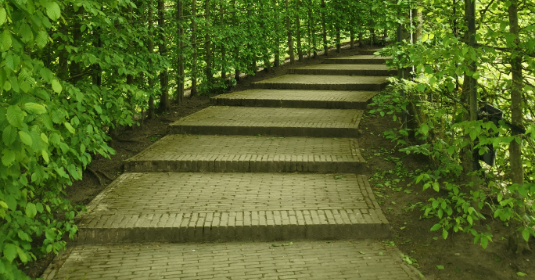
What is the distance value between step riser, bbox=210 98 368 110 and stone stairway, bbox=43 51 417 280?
5.34ft

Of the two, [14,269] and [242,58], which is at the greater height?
[242,58]

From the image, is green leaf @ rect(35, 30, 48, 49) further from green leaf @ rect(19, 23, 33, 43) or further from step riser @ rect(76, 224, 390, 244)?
step riser @ rect(76, 224, 390, 244)

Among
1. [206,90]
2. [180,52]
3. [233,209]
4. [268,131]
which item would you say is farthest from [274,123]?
[233,209]

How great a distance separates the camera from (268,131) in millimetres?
9391

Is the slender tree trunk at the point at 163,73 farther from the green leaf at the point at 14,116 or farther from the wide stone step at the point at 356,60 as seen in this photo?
the wide stone step at the point at 356,60

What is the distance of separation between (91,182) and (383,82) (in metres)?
8.96

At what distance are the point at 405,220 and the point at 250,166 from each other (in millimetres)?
2587

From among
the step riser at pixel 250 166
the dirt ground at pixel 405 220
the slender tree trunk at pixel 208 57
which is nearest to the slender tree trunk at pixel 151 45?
the dirt ground at pixel 405 220

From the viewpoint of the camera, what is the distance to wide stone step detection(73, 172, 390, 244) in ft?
17.8

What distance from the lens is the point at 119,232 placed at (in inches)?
212

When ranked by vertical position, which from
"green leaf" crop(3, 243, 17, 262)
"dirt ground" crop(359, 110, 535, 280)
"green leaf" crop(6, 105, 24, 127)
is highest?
"green leaf" crop(6, 105, 24, 127)

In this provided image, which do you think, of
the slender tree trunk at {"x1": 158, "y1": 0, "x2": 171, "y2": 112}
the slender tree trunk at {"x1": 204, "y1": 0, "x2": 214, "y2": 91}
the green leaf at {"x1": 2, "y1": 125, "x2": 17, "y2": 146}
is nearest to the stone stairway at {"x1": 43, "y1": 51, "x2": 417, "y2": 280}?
the slender tree trunk at {"x1": 158, "y1": 0, "x2": 171, "y2": 112}

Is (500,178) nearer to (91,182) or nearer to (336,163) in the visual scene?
(336,163)

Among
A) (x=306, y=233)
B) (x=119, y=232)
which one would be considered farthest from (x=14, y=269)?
(x=306, y=233)
